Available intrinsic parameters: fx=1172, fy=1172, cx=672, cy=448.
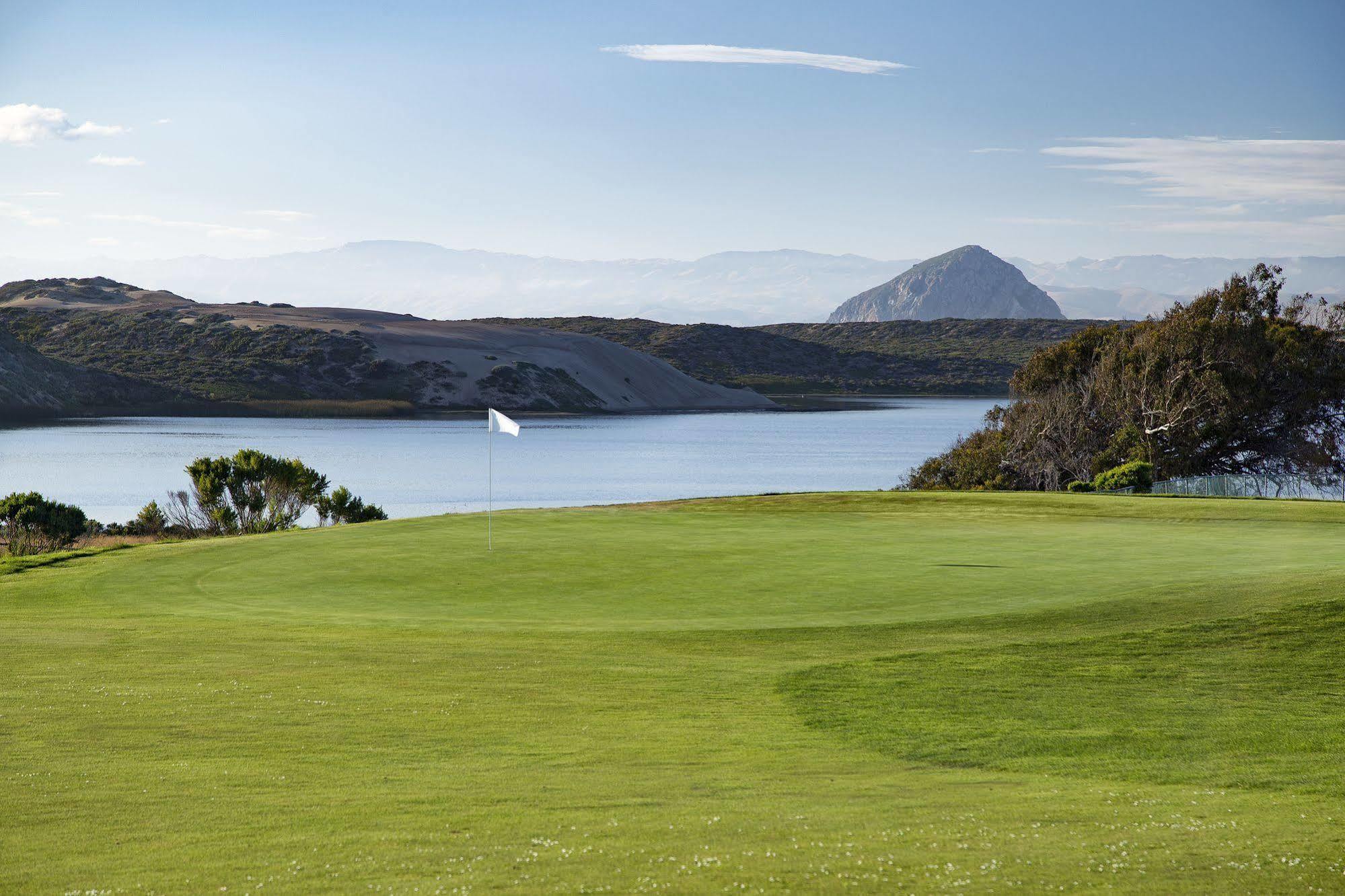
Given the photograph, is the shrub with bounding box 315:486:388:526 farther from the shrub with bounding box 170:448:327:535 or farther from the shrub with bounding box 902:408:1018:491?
the shrub with bounding box 902:408:1018:491

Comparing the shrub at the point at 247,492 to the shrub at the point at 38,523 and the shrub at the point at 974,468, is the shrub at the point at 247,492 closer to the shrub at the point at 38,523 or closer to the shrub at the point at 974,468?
the shrub at the point at 38,523

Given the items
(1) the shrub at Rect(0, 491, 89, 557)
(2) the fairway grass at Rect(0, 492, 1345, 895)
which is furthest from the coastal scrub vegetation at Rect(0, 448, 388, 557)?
(2) the fairway grass at Rect(0, 492, 1345, 895)

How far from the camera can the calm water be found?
62.6 m

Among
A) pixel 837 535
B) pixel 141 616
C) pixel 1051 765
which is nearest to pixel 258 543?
pixel 141 616

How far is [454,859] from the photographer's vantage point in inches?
261

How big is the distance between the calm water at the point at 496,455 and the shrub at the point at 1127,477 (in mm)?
24628

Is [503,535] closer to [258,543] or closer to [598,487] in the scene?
[258,543]

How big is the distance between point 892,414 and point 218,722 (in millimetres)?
129427

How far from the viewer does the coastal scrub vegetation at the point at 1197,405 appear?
4825 cm

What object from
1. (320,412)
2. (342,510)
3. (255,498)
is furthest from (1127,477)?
(320,412)

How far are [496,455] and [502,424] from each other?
225 feet

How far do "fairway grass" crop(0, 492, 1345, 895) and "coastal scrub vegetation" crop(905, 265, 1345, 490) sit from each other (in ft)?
95.9

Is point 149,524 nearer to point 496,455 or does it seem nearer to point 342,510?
point 342,510

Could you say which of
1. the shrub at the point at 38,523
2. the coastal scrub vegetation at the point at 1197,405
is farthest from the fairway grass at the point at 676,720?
the coastal scrub vegetation at the point at 1197,405
